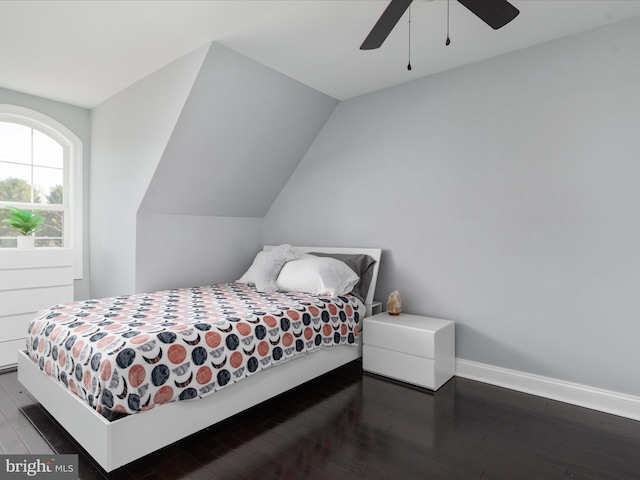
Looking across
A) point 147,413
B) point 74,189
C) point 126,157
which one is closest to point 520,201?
point 147,413

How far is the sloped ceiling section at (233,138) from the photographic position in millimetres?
3074

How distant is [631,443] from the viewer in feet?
6.94

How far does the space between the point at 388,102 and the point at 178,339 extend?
272 cm

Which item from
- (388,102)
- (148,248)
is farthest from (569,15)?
(148,248)

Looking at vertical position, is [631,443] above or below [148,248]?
below

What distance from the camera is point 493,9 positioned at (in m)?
1.81

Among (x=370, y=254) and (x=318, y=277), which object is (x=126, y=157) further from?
(x=370, y=254)

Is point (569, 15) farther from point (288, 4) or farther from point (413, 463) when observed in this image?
point (413, 463)

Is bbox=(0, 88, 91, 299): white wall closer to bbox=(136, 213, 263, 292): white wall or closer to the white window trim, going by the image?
the white window trim

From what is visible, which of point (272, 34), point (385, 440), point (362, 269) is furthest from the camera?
point (362, 269)

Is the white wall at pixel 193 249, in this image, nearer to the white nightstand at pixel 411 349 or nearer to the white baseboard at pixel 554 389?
the white nightstand at pixel 411 349

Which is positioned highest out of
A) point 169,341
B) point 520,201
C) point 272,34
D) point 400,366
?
point 272,34

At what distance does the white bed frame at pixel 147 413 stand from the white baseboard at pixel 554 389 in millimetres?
1268

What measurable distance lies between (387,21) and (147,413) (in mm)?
2208
